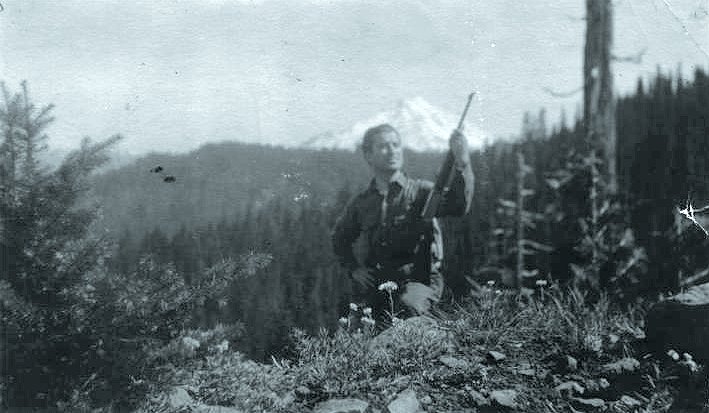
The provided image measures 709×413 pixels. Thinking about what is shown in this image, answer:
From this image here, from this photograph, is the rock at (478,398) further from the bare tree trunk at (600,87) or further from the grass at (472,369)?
the bare tree trunk at (600,87)

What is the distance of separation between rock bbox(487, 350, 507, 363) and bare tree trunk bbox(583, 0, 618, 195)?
3.98m

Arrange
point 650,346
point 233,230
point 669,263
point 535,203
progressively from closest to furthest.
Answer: point 650,346, point 233,230, point 669,263, point 535,203

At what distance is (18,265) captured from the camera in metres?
3.27

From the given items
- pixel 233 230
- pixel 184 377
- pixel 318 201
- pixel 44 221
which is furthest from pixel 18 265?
pixel 318 201

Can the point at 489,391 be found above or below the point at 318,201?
below

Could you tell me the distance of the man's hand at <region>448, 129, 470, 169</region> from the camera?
15.6ft

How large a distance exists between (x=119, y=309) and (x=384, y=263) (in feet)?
7.67

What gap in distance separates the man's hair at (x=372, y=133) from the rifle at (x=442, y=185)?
49 cm

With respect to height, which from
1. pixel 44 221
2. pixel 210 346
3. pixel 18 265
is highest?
pixel 44 221

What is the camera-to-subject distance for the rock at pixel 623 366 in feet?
11.6

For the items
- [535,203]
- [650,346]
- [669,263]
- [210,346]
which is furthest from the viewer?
[535,203]

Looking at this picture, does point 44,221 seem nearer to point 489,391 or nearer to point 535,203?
point 489,391

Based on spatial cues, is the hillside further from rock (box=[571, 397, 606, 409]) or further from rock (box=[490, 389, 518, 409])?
rock (box=[571, 397, 606, 409])

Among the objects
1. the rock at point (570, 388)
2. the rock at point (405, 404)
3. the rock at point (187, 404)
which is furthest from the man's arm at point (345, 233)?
the rock at point (570, 388)
